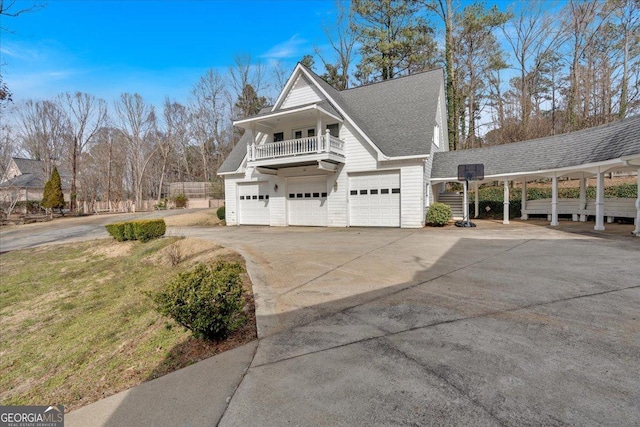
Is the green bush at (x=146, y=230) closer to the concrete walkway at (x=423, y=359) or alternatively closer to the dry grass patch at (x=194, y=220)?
the dry grass patch at (x=194, y=220)

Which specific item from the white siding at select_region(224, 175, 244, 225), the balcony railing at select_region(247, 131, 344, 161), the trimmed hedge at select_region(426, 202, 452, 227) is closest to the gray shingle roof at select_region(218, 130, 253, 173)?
the white siding at select_region(224, 175, 244, 225)

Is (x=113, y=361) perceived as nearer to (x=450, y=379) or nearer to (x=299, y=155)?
(x=450, y=379)

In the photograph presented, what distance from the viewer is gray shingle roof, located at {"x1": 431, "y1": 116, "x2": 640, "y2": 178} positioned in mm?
10016

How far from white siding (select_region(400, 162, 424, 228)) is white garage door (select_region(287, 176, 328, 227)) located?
13.5ft

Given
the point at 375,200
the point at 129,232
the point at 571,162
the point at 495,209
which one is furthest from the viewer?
the point at 495,209

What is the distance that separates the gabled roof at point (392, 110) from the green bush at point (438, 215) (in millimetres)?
2603

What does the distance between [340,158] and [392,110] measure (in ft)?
15.1

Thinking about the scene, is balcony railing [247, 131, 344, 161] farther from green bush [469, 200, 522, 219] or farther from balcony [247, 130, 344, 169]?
green bush [469, 200, 522, 219]

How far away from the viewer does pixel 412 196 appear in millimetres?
14000

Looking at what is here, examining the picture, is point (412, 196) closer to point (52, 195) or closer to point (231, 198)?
point (231, 198)

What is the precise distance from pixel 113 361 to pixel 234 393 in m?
2.76

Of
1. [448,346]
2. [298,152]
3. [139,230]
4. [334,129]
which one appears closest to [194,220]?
[139,230]

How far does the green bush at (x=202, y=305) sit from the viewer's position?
352 cm

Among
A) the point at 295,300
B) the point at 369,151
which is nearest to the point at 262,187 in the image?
the point at 369,151
